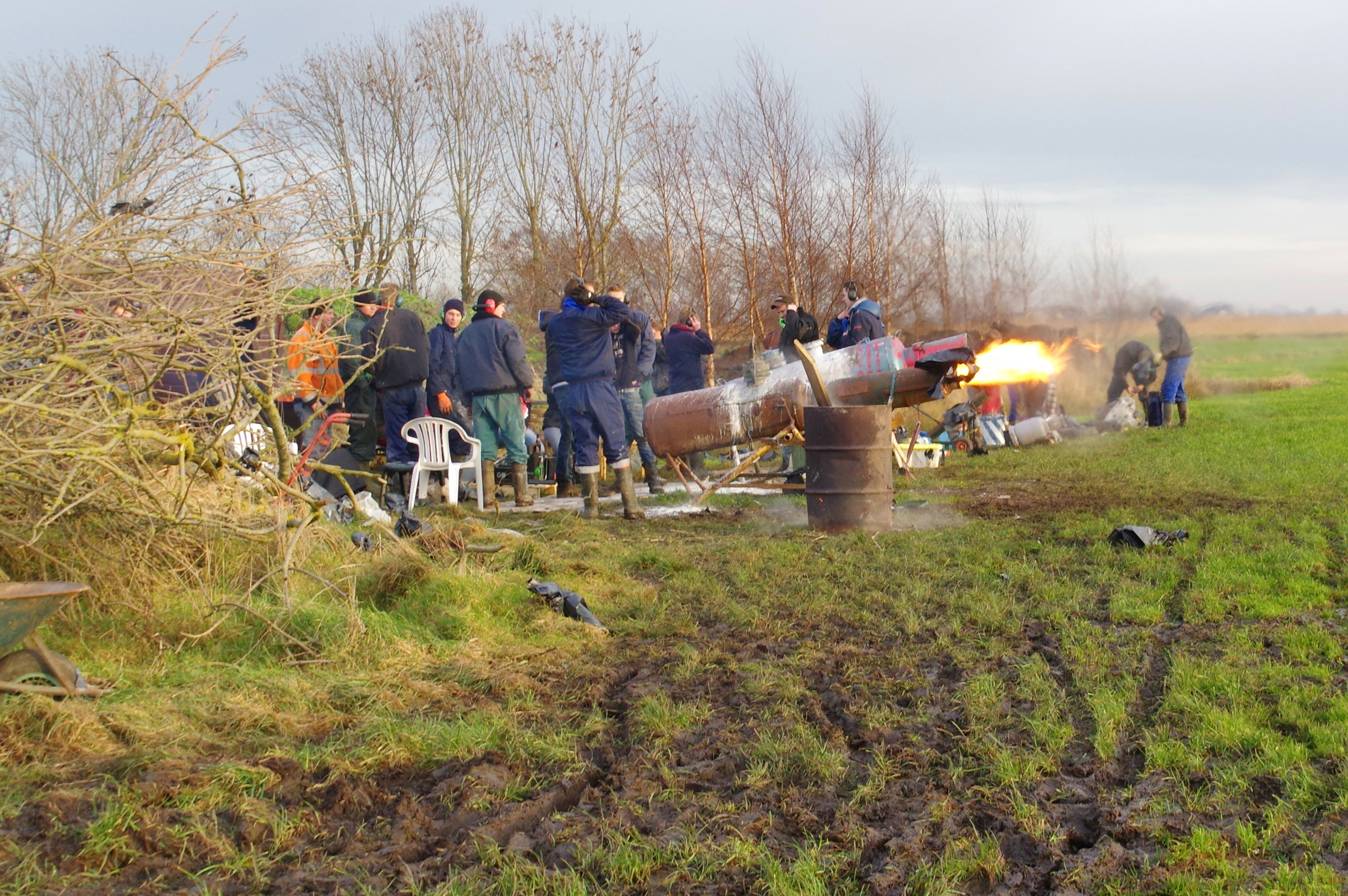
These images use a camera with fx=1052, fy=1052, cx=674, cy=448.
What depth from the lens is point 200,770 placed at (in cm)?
364

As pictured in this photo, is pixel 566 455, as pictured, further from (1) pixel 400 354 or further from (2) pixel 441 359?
(1) pixel 400 354

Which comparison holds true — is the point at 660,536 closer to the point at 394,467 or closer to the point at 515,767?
the point at 394,467

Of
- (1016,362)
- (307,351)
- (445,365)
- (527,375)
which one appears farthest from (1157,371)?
(307,351)

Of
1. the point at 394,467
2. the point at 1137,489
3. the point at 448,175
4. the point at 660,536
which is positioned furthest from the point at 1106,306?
the point at 448,175

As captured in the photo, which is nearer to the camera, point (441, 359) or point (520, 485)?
point (520, 485)

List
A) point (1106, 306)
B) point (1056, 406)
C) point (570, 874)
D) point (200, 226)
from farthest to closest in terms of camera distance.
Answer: point (1056, 406) < point (1106, 306) < point (200, 226) < point (570, 874)

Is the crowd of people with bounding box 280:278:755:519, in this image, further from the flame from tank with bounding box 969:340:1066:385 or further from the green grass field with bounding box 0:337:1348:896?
the flame from tank with bounding box 969:340:1066:385

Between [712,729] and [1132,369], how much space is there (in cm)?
1265

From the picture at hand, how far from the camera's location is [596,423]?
33.4 feet

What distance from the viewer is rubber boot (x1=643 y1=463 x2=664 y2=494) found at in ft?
39.8

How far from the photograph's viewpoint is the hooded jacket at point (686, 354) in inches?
541

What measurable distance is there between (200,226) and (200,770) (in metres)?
2.68

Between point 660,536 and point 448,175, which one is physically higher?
point 448,175

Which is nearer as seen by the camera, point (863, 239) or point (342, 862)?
point (342, 862)
